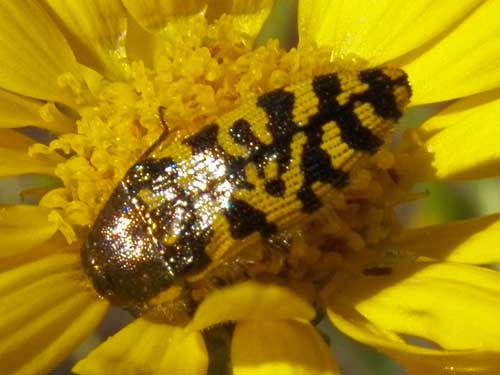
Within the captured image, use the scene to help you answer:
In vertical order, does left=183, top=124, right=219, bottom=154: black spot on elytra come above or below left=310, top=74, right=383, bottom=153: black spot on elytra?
above

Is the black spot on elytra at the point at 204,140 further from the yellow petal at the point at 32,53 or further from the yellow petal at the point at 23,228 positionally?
the yellow petal at the point at 32,53

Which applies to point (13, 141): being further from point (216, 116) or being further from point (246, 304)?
point (246, 304)

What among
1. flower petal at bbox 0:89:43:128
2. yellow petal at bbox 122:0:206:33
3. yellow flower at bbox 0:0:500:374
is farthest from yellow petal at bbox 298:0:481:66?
flower petal at bbox 0:89:43:128

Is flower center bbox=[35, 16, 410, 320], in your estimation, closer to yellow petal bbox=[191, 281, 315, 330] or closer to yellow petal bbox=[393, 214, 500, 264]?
yellow petal bbox=[393, 214, 500, 264]

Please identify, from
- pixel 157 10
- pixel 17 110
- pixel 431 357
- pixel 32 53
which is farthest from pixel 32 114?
pixel 431 357

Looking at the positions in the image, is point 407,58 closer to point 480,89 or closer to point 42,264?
point 480,89

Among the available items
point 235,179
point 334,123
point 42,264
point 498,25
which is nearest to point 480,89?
point 498,25

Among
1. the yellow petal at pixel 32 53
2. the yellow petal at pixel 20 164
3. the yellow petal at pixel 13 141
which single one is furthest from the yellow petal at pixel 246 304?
the yellow petal at pixel 32 53
